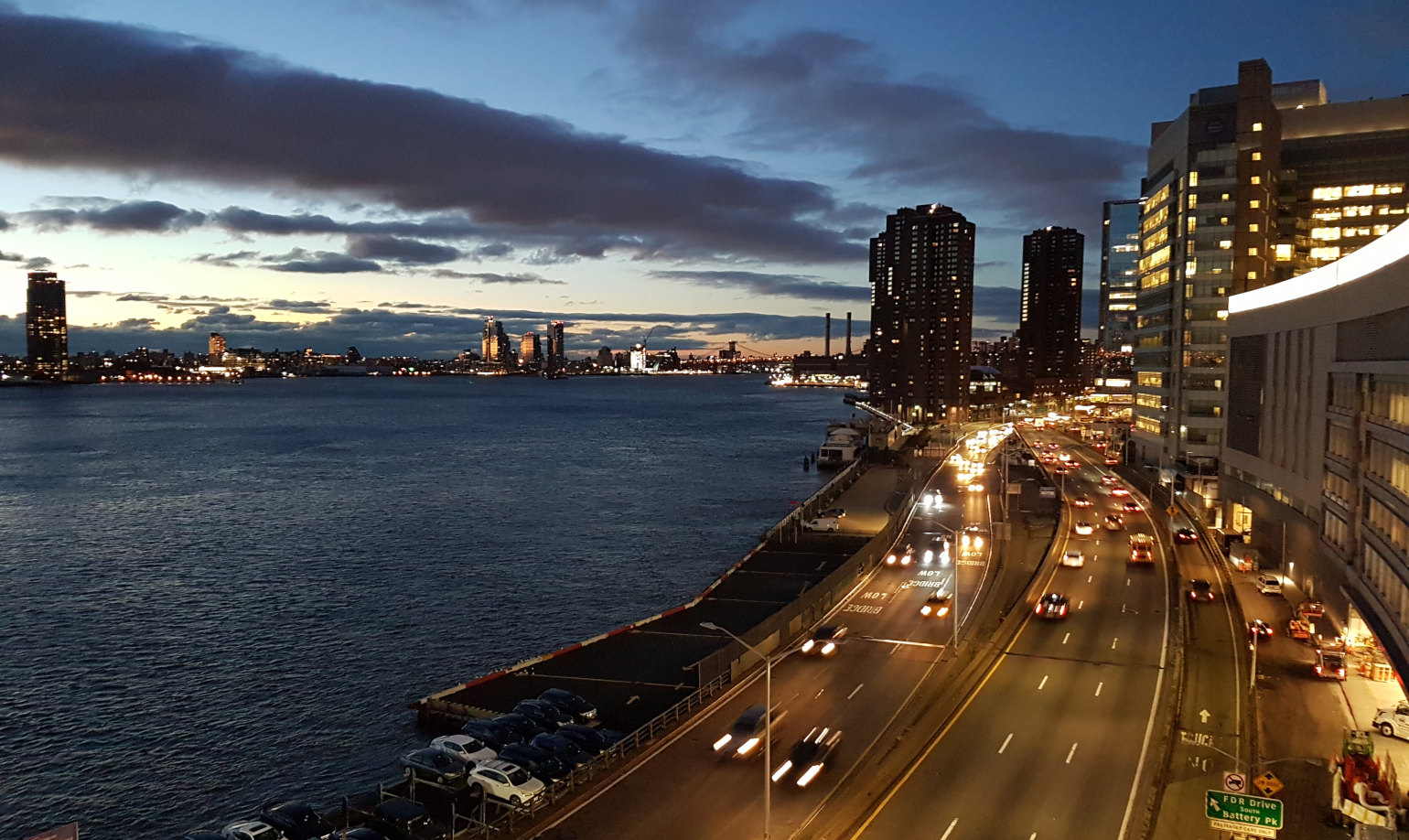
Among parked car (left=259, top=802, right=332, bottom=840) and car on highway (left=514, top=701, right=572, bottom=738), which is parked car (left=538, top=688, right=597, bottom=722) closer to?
car on highway (left=514, top=701, right=572, bottom=738)

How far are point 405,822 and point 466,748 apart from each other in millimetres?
4536

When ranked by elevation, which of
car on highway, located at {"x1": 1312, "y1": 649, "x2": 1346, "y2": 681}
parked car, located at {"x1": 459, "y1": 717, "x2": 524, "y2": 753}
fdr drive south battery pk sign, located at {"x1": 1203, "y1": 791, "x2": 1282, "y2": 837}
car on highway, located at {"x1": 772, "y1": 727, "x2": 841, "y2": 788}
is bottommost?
parked car, located at {"x1": 459, "y1": 717, "x2": 524, "y2": 753}

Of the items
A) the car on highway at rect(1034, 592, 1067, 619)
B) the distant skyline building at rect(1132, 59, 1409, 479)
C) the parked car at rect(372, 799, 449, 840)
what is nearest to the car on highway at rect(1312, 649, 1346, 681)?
the car on highway at rect(1034, 592, 1067, 619)

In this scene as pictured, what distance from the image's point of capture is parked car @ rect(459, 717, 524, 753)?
35.1m

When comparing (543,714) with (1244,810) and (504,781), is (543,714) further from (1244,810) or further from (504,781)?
(1244,810)

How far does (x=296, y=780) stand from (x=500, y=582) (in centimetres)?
3392

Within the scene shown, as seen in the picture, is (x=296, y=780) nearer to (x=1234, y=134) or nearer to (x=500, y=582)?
(x=500, y=582)

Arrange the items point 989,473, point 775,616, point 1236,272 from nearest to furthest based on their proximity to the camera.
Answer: point 775,616 → point 1236,272 → point 989,473

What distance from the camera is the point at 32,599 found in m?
66.6

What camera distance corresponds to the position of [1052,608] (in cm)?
4803

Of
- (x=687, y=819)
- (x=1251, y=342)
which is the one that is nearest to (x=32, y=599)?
(x=687, y=819)

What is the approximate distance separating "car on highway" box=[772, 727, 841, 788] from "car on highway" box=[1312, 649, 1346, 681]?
→ 2299 centimetres

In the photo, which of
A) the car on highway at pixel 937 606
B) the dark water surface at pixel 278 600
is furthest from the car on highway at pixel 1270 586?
the dark water surface at pixel 278 600

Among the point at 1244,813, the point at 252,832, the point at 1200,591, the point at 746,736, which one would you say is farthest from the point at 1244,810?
the point at 1200,591
